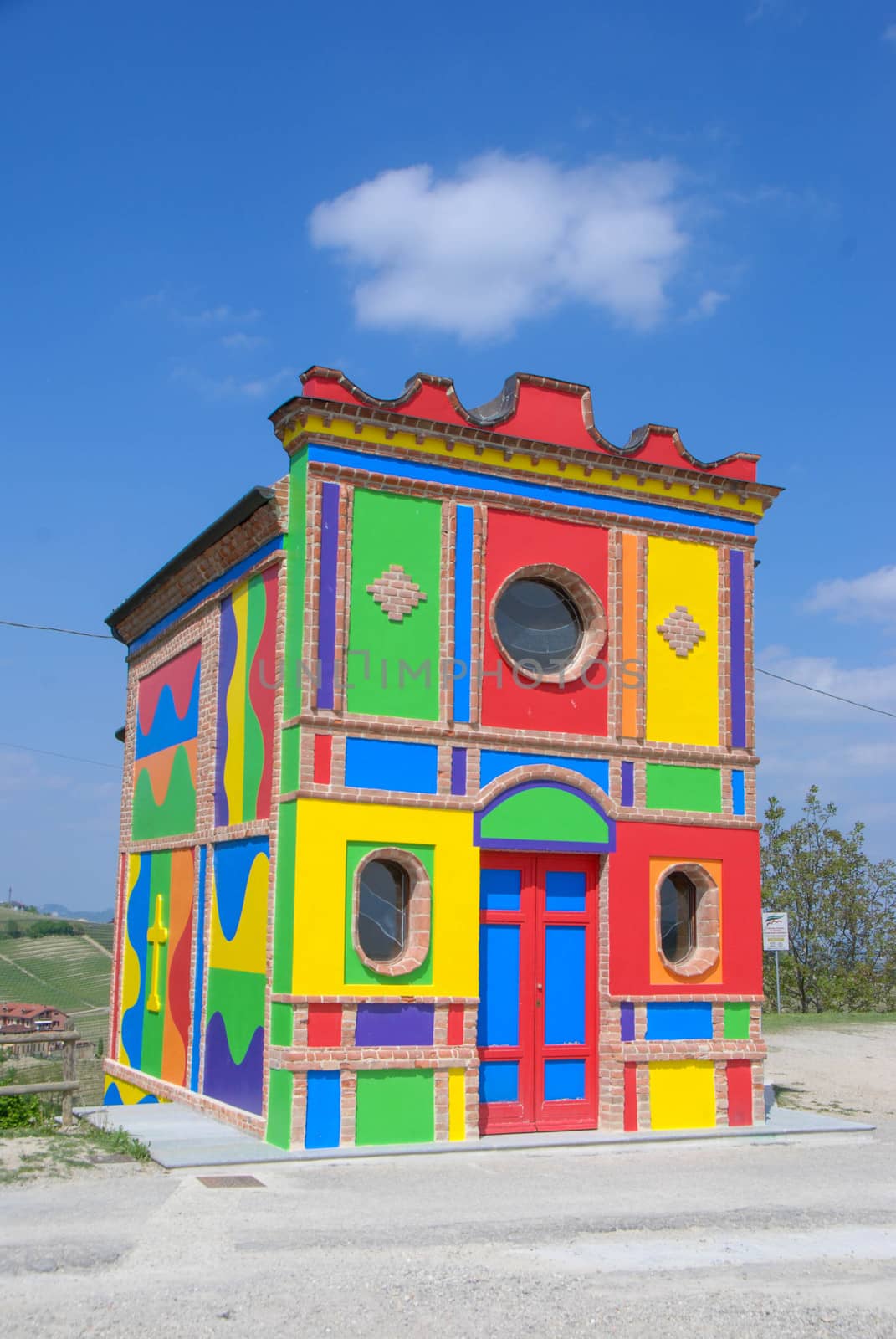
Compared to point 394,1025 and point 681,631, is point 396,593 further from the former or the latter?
point 394,1025

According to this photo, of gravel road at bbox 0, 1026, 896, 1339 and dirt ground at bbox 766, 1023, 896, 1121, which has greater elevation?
gravel road at bbox 0, 1026, 896, 1339

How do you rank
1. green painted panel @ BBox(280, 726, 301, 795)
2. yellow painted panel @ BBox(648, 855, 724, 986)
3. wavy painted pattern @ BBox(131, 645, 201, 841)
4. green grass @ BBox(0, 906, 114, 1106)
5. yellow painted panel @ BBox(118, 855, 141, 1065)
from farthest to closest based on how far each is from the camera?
green grass @ BBox(0, 906, 114, 1106) < yellow painted panel @ BBox(118, 855, 141, 1065) < wavy painted pattern @ BBox(131, 645, 201, 841) < yellow painted panel @ BBox(648, 855, 724, 986) < green painted panel @ BBox(280, 726, 301, 795)

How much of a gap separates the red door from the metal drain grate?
9.68 ft

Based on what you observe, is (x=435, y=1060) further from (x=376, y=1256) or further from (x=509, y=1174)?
(x=376, y=1256)

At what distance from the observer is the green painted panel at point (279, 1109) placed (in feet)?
36.2

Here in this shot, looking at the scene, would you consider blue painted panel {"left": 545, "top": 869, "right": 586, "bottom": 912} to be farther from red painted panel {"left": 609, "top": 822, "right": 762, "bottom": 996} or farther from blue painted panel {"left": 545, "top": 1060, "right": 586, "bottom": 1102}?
blue painted panel {"left": 545, "top": 1060, "right": 586, "bottom": 1102}

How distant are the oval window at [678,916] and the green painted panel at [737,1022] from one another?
703 mm

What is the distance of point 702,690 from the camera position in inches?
550

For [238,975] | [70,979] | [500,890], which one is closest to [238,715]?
[238,975]

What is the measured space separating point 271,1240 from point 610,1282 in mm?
2075

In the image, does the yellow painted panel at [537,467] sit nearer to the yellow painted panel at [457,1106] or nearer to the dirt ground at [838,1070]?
the yellow painted panel at [457,1106]

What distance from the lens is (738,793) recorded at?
13945mm

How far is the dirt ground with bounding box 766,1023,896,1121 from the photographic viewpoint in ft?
51.4

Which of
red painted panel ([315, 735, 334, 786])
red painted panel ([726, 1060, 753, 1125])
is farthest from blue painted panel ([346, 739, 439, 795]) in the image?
red painted panel ([726, 1060, 753, 1125])
